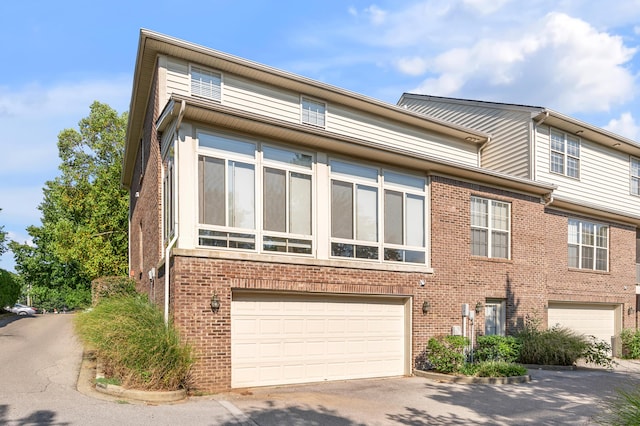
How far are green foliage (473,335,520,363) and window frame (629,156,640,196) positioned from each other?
42.1 feet

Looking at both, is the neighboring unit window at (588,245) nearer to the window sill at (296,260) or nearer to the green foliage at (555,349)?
the green foliage at (555,349)

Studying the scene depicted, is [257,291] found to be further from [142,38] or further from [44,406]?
[142,38]

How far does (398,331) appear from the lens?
13453 mm

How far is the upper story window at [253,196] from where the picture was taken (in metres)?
11.0

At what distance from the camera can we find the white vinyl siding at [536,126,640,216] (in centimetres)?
1905

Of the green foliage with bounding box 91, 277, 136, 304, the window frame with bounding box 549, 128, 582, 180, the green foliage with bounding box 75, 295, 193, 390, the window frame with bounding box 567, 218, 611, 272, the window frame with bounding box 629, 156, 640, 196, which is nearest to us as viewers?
the green foliage with bounding box 75, 295, 193, 390

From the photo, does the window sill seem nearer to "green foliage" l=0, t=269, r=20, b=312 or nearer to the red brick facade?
the red brick facade

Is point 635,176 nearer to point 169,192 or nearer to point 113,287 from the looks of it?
point 169,192

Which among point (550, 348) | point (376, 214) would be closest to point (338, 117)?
point (376, 214)

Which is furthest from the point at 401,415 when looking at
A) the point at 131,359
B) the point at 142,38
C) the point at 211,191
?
the point at 142,38

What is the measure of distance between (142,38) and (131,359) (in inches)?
317

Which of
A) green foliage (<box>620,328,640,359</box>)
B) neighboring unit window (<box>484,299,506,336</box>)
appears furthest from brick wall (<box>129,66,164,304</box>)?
green foliage (<box>620,328,640,359</box>)

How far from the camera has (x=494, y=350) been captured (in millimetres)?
13555

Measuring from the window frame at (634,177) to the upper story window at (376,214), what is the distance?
524 inches
